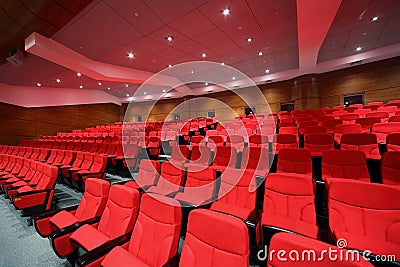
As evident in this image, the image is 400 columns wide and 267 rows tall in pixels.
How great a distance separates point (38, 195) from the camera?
8.25 feet

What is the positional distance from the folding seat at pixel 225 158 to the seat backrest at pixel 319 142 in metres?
1.31

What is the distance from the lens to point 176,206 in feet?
4.17

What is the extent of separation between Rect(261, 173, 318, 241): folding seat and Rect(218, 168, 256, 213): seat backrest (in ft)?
0.62

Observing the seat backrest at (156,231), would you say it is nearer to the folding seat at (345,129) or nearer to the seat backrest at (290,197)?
the seat backrest at (290,197)

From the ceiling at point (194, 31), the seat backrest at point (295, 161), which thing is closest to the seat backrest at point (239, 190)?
the seat backrest at point (295, 161)

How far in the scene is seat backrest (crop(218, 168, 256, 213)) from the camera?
1835 mm

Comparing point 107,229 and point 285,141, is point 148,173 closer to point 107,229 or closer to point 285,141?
point 107,229

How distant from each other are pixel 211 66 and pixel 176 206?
8237 mm

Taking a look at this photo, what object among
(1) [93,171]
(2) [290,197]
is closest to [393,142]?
(2) [290,197]

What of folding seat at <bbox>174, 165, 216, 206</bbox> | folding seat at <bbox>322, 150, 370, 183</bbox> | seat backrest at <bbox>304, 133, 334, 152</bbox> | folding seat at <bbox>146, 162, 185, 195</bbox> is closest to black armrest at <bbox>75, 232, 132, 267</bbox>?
folding seat at <bbox>174, 165, 216, 206</bbox>

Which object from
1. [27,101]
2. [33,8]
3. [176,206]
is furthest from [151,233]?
[27,101]

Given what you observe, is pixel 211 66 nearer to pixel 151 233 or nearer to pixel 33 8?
pixel 33 8

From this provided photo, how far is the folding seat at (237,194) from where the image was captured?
176 centimetres

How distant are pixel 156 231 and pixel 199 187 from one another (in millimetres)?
933
